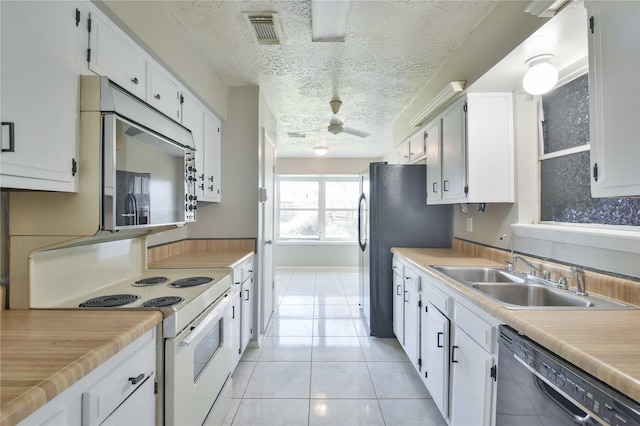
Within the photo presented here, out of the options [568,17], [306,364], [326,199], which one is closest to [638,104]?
[568,17]

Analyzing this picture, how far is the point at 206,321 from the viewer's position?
1563mm

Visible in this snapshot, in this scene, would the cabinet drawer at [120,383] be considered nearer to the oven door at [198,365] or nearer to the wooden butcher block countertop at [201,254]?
the oven door at [198,365]

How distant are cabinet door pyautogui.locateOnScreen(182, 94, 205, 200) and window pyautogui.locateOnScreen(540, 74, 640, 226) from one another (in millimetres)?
2480

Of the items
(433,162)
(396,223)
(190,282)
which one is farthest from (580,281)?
(190,282)

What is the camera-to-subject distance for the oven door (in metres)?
1.25

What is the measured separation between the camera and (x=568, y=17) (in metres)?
1.33

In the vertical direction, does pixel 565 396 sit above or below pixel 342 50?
below

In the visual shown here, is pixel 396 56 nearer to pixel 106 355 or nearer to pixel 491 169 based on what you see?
pixel 491 169

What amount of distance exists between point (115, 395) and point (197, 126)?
201cm

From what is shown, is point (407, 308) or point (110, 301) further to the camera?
point (407, 308)

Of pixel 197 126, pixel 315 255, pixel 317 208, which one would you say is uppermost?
pixel 197 126

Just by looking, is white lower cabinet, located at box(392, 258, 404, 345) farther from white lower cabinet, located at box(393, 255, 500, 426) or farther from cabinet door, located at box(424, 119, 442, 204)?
cabinet door, located at box(424, 119, 442, 204)

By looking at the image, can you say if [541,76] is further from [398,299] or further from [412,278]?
[398,299]

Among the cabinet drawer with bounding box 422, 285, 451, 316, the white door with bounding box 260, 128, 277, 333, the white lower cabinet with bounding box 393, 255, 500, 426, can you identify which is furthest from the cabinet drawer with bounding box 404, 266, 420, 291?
the white door with bounding box 260, 128, 277, 333
